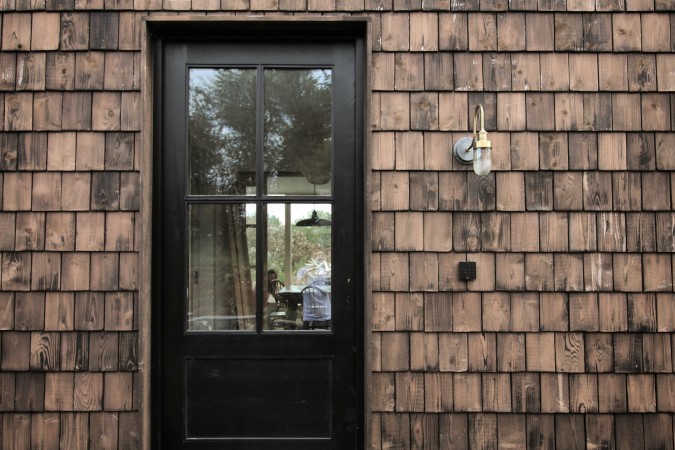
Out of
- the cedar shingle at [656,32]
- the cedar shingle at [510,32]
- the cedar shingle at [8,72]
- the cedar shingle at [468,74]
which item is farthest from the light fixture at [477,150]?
the cedar shingle at [8,72]

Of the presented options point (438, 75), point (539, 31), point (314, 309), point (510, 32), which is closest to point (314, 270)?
point (314, 309)

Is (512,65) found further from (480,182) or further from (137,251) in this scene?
(137,251)

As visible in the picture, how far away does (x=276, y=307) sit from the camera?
2.40 metres

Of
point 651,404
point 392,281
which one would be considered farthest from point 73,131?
point 651,404

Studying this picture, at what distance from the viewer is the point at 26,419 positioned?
2.28 m

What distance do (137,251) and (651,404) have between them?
8.94ft

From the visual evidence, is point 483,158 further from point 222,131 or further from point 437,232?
point 222,131

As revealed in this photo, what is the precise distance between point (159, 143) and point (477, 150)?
1.62m

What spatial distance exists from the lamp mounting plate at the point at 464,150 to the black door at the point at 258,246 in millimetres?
503

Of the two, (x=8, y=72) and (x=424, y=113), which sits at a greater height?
(x=8, y=72)

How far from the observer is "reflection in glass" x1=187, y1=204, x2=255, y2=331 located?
2402mm

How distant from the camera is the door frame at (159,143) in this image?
2.28 m

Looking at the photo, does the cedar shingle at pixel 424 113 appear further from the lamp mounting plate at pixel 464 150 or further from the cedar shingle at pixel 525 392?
the cedar shingle at pixel 525 392

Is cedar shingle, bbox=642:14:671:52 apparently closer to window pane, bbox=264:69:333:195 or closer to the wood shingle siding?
the wood shingle siding
